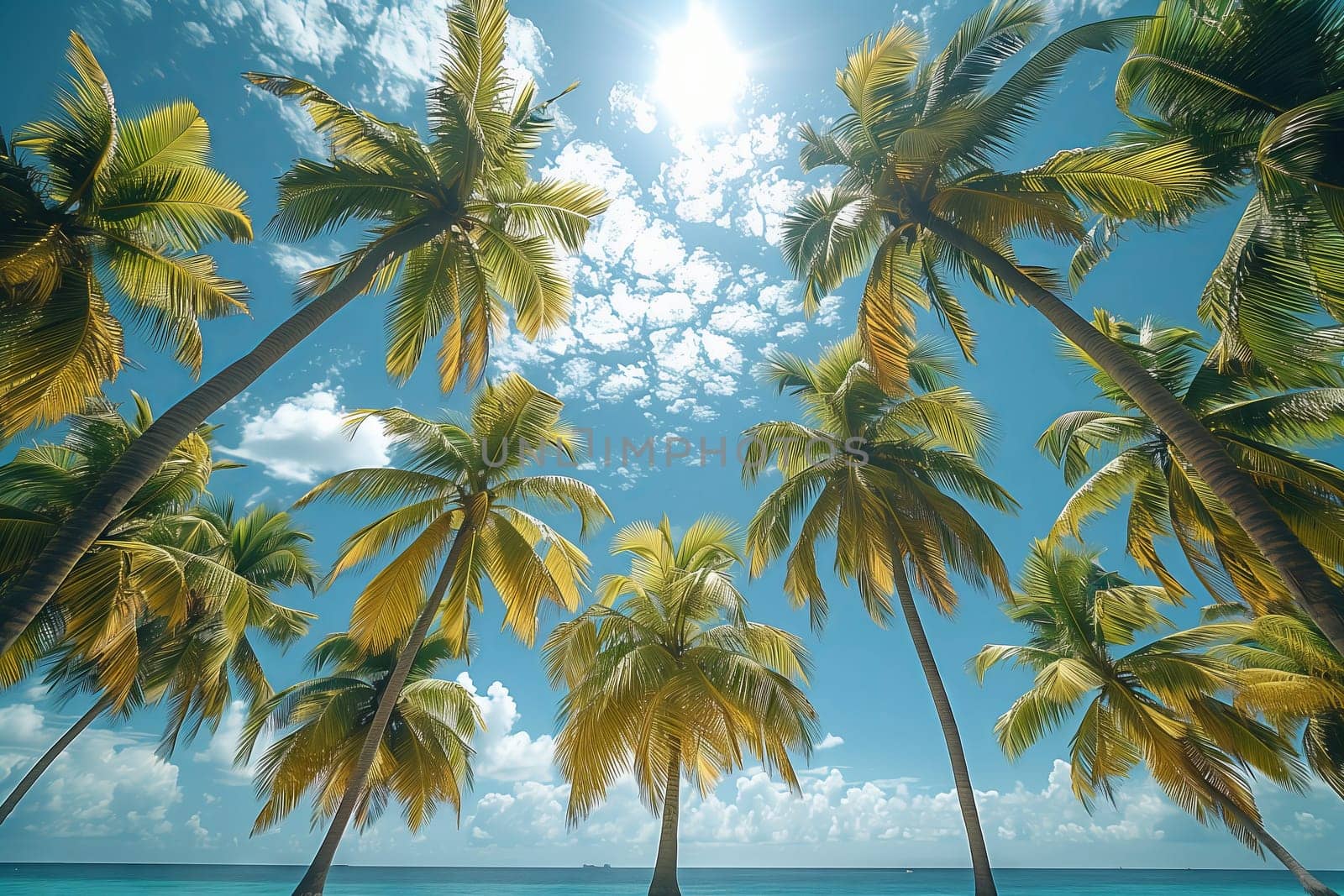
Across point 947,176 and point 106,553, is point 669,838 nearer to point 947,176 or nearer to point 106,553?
point 106,553

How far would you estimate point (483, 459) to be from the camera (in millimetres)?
12492

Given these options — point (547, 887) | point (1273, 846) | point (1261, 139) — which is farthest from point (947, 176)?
point (547, 887)

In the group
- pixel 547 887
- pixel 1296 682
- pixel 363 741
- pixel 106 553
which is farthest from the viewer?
pixel 547 887

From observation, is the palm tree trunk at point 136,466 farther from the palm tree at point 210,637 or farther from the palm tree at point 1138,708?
the palm tree at point 1138,708

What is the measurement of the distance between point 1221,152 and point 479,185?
9562 millimetres

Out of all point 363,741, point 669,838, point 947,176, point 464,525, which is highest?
point 947,176

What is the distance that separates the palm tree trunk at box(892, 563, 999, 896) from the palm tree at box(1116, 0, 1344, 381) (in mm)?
6329

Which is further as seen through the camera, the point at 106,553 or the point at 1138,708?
the point at 1138,708

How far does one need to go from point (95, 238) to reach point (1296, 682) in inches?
795

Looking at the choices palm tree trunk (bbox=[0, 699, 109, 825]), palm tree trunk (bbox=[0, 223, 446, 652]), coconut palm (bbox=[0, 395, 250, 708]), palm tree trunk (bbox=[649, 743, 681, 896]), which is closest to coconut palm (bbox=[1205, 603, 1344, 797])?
palm tree trunk (bbox=[649, 743, 681, 896])

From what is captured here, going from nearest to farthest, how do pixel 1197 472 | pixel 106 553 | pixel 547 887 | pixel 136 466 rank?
pixel 136 466
pixel 1197 472
pixel 106 553
pixel 547 887

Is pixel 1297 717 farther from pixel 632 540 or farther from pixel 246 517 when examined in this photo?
pixel 246 517

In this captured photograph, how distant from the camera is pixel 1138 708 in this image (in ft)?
43.7

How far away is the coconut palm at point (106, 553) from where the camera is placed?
958 centimetres
